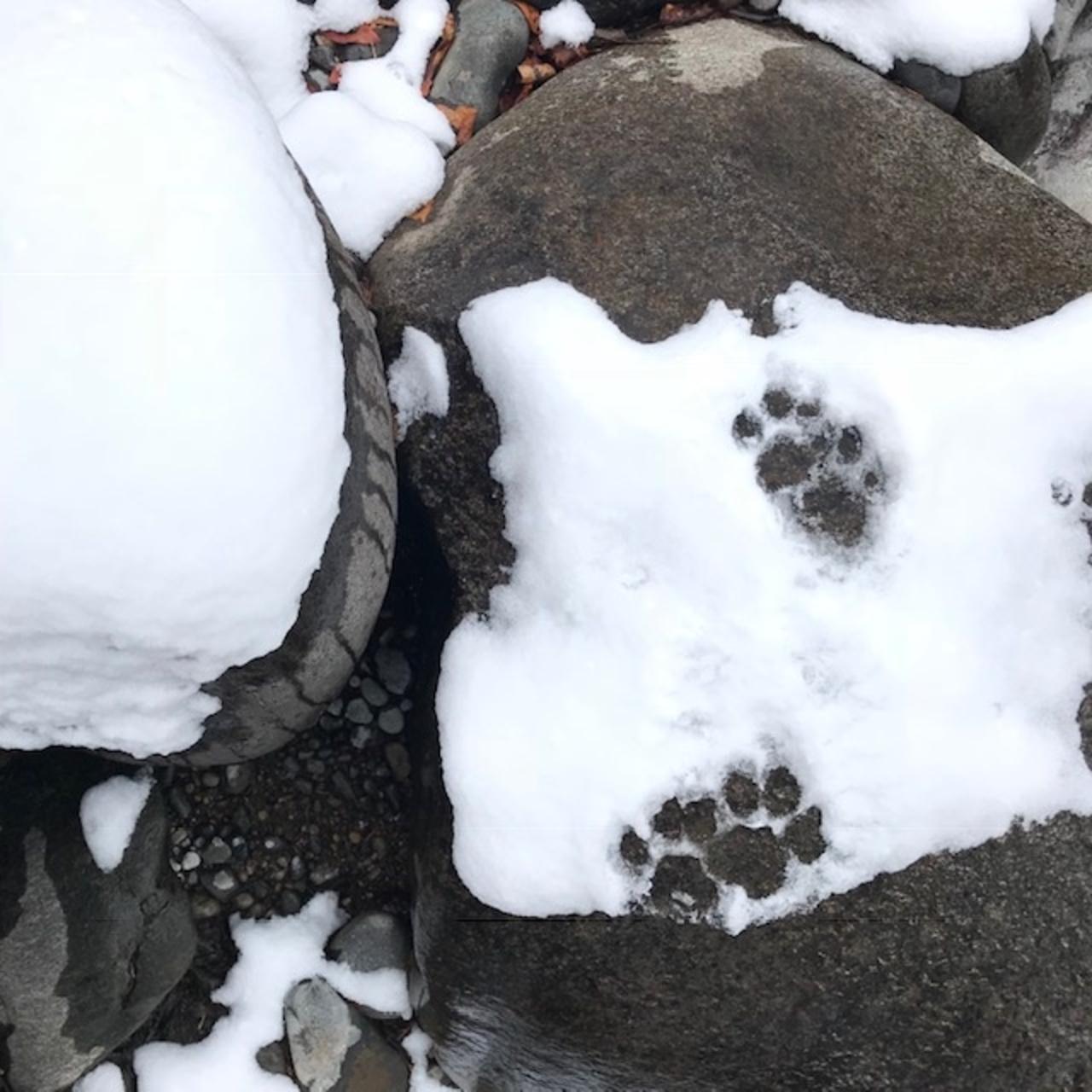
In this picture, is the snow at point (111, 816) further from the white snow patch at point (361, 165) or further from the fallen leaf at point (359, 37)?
the fallen leaf at point (359, 37)

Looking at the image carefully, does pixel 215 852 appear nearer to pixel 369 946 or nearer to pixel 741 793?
pixel 369 946

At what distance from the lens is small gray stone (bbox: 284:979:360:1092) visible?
238 centimetres

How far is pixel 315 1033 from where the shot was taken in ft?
7.82

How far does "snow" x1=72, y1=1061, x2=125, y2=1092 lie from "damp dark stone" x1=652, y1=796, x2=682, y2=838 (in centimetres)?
131

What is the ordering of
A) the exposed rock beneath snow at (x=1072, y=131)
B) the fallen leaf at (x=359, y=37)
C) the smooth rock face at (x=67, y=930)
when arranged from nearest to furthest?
the smooth rock face at (x=67, y=930) < the fallen leaf at (x=359, y=37) < the exposed rock beneath snow at (x=1072, y=131)

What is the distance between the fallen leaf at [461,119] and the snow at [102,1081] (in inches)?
81.9

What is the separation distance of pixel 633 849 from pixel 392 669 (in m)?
0.78

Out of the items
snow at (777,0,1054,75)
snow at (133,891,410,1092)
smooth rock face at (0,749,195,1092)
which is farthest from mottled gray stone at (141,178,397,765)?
snow at (777,0,1054,75)

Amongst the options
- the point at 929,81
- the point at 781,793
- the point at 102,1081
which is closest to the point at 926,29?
the point at 929,81

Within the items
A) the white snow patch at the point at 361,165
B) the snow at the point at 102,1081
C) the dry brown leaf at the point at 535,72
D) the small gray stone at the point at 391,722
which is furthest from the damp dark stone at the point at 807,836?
the dry brown leaf at the point at 535,72

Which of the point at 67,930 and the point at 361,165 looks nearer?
the point at 67,930

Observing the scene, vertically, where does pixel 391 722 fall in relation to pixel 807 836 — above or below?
below

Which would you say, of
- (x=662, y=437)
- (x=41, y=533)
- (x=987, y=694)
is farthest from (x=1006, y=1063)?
(x=41, y=533)

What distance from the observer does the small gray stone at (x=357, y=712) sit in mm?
2465
